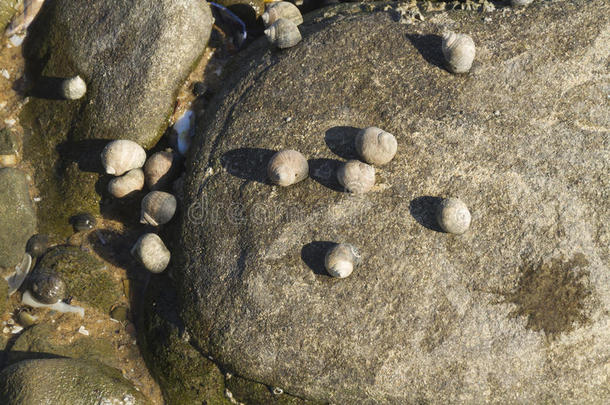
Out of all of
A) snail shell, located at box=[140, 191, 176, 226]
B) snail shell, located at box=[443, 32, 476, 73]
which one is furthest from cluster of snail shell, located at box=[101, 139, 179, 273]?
snail shell, located at box=[443, 32, 476, 73]

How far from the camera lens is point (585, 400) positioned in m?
3.20

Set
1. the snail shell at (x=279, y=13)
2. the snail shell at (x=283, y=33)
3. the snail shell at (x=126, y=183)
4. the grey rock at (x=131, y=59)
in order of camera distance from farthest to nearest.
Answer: the snail shell at (x=279, y=13) → the grey rock at (x=131, y=59) → the snail shell at (x=126, y=183) → the snail shell at (x=283, y=33)

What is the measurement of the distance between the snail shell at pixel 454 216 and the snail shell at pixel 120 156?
265 cm

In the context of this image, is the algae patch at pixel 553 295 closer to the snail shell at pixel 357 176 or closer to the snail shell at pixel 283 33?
the snail shell at pixel 357 176

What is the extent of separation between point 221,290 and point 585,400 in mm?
2668

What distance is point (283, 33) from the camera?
407 centimetres

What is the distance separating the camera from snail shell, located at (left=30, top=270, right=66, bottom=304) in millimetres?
4156

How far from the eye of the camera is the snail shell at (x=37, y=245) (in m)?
4.39

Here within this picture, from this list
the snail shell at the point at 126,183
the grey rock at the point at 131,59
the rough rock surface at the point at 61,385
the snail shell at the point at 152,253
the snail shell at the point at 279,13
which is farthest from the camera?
the snail shell at the point at 279,13

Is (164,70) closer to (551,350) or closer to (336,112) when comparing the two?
(336,112)

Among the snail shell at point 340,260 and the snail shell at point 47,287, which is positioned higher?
the snail shell at point 340,260

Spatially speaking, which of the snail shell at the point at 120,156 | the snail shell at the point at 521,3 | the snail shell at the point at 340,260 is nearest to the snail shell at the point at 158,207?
the snail shell at the point at 120,156

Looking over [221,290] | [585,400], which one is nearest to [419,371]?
[585,400]

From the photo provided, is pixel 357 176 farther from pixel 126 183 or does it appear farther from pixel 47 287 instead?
pixel 47 287
